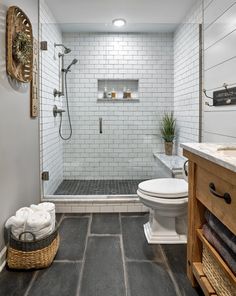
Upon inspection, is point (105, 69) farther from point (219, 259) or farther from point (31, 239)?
point (219, 259)

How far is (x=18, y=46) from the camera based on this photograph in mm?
1990

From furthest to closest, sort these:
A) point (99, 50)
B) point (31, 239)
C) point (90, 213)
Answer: point (99, 50), point (90, 213), point (31, 239)

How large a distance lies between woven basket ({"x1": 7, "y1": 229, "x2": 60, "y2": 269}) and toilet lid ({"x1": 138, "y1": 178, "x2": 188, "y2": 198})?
0.85 metres

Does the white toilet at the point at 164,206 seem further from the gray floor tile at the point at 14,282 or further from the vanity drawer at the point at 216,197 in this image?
the gray floor tile at the point at 14,282

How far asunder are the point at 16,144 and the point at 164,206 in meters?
1.27

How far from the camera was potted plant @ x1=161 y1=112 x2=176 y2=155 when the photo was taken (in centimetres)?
376

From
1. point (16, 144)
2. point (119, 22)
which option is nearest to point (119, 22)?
point (119, 22)

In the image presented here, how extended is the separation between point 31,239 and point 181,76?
9.06 ft

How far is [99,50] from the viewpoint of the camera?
154 inches

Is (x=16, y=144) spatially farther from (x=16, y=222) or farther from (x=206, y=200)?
(x=206, y=200)

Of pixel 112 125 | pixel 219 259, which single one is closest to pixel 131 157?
pixel 112 125

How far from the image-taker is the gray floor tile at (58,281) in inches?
61.6

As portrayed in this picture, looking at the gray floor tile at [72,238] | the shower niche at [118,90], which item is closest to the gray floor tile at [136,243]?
the gray floor tile at [72,238]

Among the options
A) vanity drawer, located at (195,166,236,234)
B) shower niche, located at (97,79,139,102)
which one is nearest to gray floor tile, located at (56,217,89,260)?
vanity drawer, located at (195,166,236,234)
